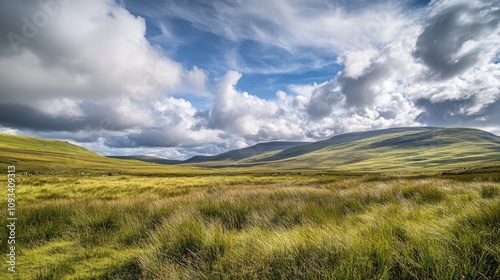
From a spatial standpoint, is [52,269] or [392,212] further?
[392,212]

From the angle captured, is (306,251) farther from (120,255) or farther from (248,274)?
(120,255)

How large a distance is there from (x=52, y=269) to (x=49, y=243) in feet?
6.72

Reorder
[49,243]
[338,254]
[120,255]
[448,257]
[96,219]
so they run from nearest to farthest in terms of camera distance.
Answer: [448,257] < [338,254] < [120,255] < [49,243] < [96,219]

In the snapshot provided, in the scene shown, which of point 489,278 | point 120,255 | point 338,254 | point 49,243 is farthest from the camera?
point 49,243

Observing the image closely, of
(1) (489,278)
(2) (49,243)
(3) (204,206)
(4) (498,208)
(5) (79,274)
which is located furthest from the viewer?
(3) (204,206)

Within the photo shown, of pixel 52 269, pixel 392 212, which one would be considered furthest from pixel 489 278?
pixel 52 269

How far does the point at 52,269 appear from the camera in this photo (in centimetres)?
411

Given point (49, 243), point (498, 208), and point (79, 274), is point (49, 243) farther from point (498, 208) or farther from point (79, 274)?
point (498, 208)

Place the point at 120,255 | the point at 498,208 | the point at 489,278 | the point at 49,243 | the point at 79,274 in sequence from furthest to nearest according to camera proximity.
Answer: the point at 49,243
the point at 120,255
the point at 498,208
the point at 79,274
the point at 489,278

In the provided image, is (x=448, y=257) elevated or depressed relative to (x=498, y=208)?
depressed

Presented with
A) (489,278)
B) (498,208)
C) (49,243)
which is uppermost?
(498,208)

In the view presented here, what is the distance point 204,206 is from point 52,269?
461 centimetres

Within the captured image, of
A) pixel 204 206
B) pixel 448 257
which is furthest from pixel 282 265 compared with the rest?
pixel 204 206

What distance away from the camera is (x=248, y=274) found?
3.20m
